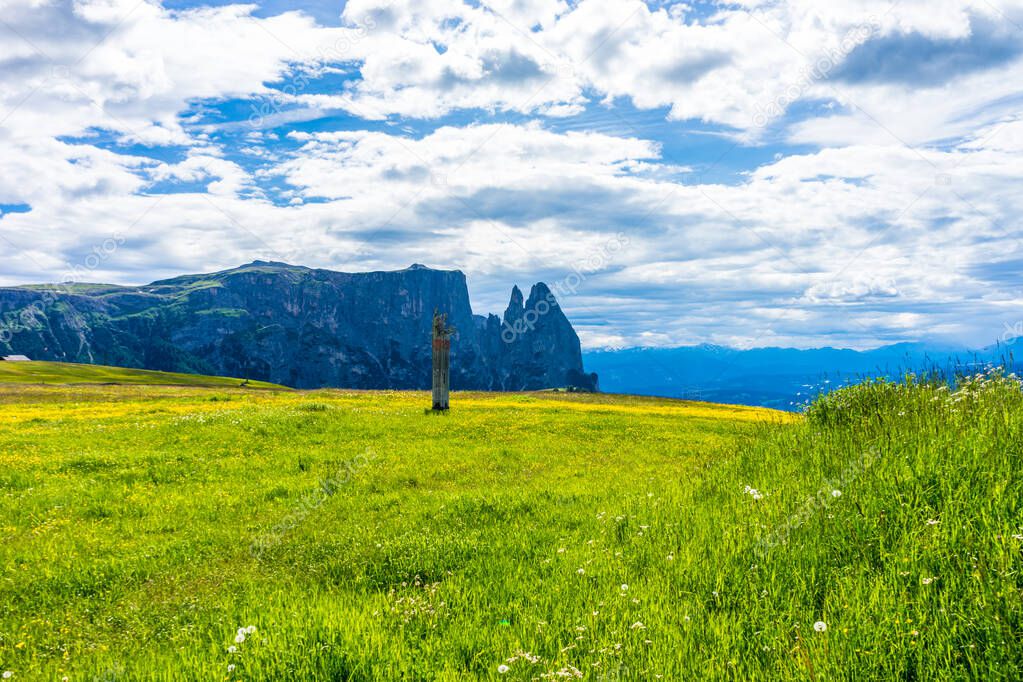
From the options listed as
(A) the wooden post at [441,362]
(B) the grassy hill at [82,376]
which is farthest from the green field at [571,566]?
(B) the grassy hill at [82,376]

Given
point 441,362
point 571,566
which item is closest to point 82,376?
point 441,362

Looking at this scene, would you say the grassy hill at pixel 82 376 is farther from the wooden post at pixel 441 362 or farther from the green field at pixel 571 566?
the green field at pixel 571 566

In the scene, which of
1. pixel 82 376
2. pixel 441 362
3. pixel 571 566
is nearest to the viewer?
pixel 571 566

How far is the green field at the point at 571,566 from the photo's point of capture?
18.2 ft

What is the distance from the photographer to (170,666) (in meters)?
6.38

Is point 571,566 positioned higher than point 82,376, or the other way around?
point 571,566

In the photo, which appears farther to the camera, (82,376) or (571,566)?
(82,376)

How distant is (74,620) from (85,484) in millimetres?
10001

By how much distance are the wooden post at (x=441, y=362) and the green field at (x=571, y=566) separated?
20931 millimetres

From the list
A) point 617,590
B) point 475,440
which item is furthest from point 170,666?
point 475,440

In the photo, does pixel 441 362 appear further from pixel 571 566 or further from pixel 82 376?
pixel 82 376

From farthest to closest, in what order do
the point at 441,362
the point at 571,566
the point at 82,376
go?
the point at 82,376
the point at 441,362
the point at 571,566

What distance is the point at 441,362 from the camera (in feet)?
132

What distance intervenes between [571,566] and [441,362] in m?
32.4
